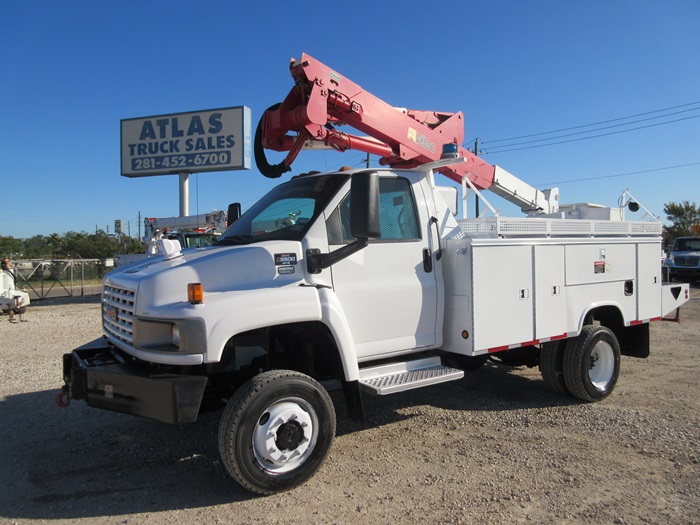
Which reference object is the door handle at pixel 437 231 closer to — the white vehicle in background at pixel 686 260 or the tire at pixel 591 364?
the tire at pixel 591 364

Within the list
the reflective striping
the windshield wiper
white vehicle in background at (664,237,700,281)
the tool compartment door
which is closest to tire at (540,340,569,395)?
the reflective striping

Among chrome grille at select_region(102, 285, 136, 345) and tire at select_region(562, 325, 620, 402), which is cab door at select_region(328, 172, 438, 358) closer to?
chrome grille at select_region(102, 285, 136, 345)

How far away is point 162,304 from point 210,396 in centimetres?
94

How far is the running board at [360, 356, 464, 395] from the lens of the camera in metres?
3.96

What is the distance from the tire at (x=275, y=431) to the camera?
333cm

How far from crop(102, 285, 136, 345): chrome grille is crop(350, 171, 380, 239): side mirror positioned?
1.65m

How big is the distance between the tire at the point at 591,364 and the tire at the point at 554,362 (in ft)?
0.15

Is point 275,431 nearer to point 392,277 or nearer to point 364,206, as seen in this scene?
point 392,277

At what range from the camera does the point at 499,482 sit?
3.66 m

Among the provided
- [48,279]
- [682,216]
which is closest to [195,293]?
[48,279]

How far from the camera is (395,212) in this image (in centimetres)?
443

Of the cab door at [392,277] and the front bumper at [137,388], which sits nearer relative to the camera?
the front bumper at [137,388]

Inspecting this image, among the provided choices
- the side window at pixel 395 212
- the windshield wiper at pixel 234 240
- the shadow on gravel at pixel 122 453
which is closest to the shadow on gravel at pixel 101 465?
the shadow on gravel at pixel 122 453

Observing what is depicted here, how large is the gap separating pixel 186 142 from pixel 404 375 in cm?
2014
